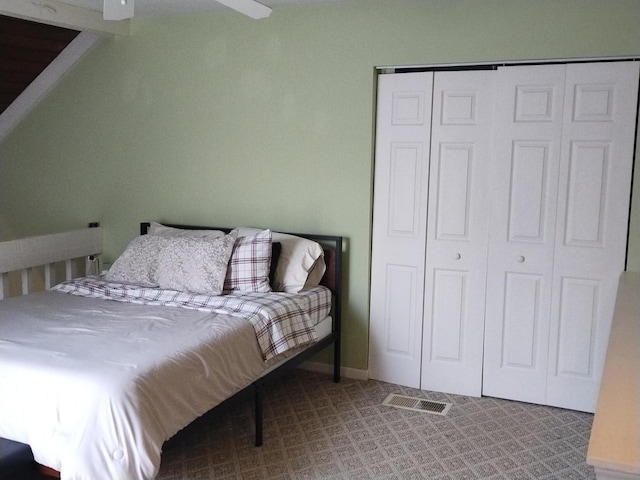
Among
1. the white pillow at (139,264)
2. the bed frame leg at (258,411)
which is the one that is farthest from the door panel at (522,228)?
the white pillow at (139,264)

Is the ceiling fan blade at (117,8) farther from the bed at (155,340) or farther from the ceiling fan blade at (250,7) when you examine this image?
the bed at (155,340)

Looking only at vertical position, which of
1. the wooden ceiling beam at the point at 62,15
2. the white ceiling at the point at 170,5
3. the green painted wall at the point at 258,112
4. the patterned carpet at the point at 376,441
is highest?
the white ceiling at the point at 170,5

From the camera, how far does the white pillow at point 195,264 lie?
3.59 meters

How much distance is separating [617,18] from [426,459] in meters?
2.49

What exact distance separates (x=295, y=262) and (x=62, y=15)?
2.17 meters

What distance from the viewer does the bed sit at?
90.6 inches

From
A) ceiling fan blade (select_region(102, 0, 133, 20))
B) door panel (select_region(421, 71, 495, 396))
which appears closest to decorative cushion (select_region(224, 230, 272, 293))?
door panel (select_region(421, 71, 495, 396))

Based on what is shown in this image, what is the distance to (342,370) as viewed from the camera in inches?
166

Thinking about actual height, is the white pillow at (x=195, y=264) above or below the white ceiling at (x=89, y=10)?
below

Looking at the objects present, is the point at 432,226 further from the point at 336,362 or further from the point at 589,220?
the point at 336,362

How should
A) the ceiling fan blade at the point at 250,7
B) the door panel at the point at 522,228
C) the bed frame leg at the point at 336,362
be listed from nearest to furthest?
the ceiling fan blade at the point at 250,7, the door panel at the point at 522,228, the bed frame leg at the point at 336,362

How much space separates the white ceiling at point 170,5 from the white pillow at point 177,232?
4.73 ft

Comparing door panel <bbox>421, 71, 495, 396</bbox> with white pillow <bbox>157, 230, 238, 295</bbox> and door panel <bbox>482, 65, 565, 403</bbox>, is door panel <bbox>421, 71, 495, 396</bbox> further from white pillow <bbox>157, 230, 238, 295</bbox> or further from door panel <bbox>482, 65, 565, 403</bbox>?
white pillow <bbox>157, 230, 238, 295</bbox>

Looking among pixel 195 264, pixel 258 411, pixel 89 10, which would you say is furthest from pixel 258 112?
pixel 258 411
